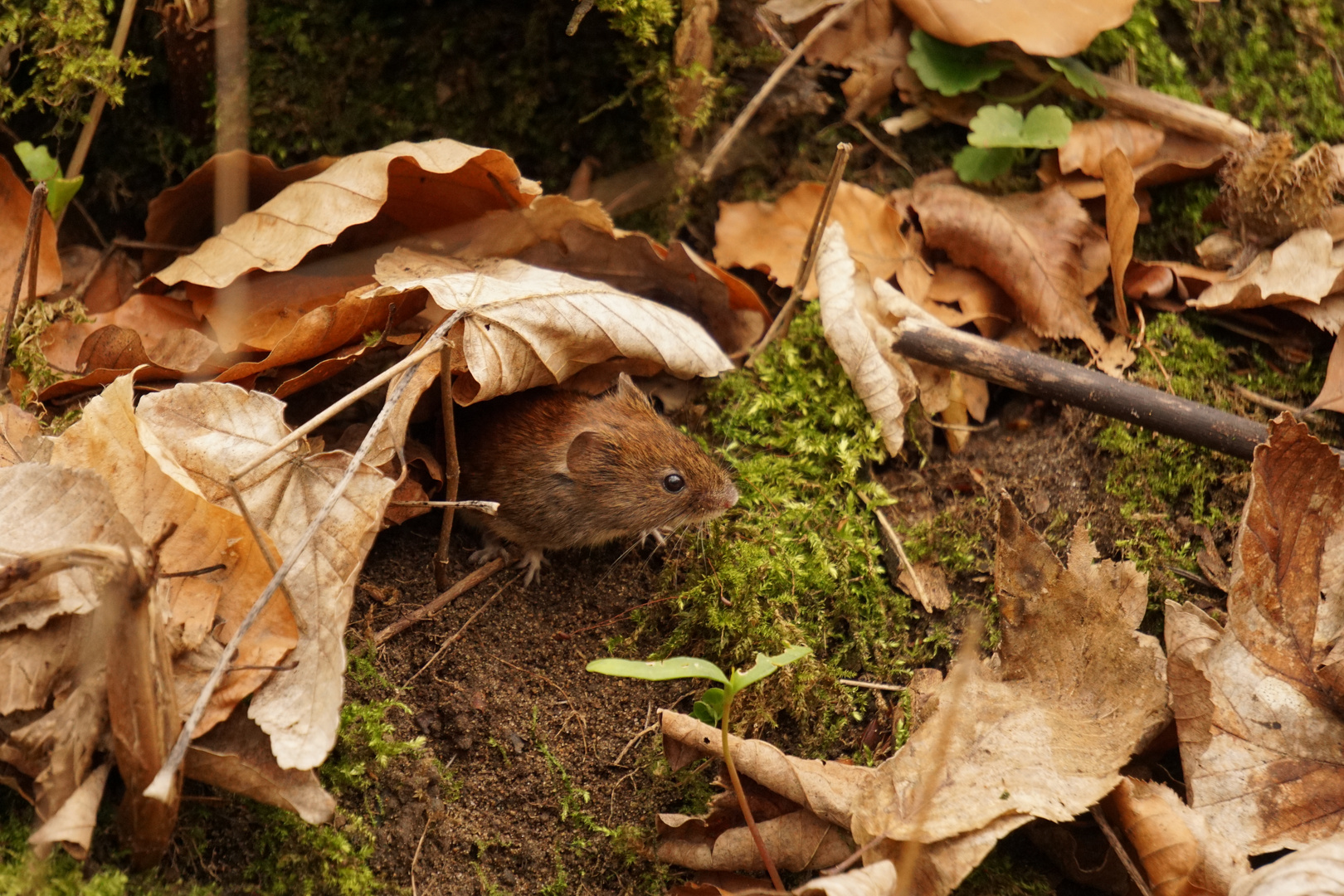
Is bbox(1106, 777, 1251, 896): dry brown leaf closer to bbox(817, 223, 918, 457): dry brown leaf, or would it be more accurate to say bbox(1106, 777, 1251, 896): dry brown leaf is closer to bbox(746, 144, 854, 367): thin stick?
bbox(817, 223, 918, 457): dry brown leaf

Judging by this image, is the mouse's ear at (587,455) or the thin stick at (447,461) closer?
the thin stick at (447,461)

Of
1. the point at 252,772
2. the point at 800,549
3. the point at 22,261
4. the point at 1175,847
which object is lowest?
the point at 1175,847

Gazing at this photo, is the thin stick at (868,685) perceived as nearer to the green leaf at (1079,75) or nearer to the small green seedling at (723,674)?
the small green seedling at (723,674)

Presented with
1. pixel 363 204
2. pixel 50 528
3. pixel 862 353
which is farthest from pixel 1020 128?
pixel 50 528

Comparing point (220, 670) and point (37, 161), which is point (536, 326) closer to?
point (220, 670)

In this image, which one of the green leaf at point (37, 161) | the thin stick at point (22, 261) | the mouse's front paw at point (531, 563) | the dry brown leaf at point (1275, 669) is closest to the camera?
the dry brown leaf at point (1275, 669)

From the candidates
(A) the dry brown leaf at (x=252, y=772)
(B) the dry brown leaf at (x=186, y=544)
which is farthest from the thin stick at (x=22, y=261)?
(A) the dry brown leaf at (x=252, y=772)
